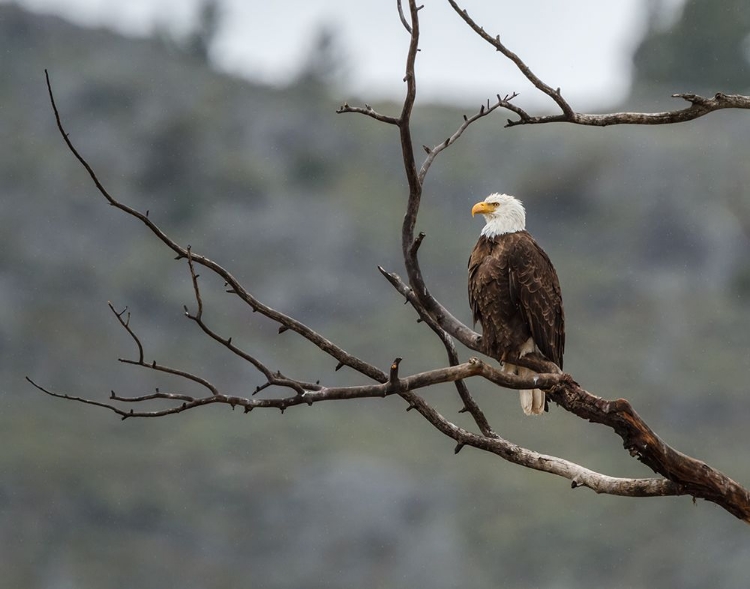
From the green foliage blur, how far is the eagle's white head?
20.8m

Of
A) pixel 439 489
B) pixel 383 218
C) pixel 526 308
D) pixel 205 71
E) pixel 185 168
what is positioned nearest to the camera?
pixel 526 308

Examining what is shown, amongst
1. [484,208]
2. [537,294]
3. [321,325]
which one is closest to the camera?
[537,294]

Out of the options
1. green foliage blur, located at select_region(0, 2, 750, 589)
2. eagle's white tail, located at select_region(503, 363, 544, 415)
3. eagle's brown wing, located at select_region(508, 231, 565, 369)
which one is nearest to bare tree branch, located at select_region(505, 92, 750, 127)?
eagle's brown wing, located at select_region(508, 231, 565, 369)

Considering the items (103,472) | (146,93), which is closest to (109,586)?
(103,472)

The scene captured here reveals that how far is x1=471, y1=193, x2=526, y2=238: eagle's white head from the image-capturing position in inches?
259

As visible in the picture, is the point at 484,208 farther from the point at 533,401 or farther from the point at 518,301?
the point at 533,401

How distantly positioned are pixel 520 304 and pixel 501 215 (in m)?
0.73

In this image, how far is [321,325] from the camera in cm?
4006

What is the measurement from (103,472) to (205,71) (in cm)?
2365

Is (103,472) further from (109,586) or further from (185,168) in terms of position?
(185,168)

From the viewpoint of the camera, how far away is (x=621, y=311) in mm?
39938

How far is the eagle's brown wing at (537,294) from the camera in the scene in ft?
20.2

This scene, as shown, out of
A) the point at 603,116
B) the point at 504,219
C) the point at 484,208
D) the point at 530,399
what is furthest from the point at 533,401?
the point at 603,116

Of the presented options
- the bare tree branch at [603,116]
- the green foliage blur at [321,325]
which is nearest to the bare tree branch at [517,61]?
the bare tree branch at [603,116]
